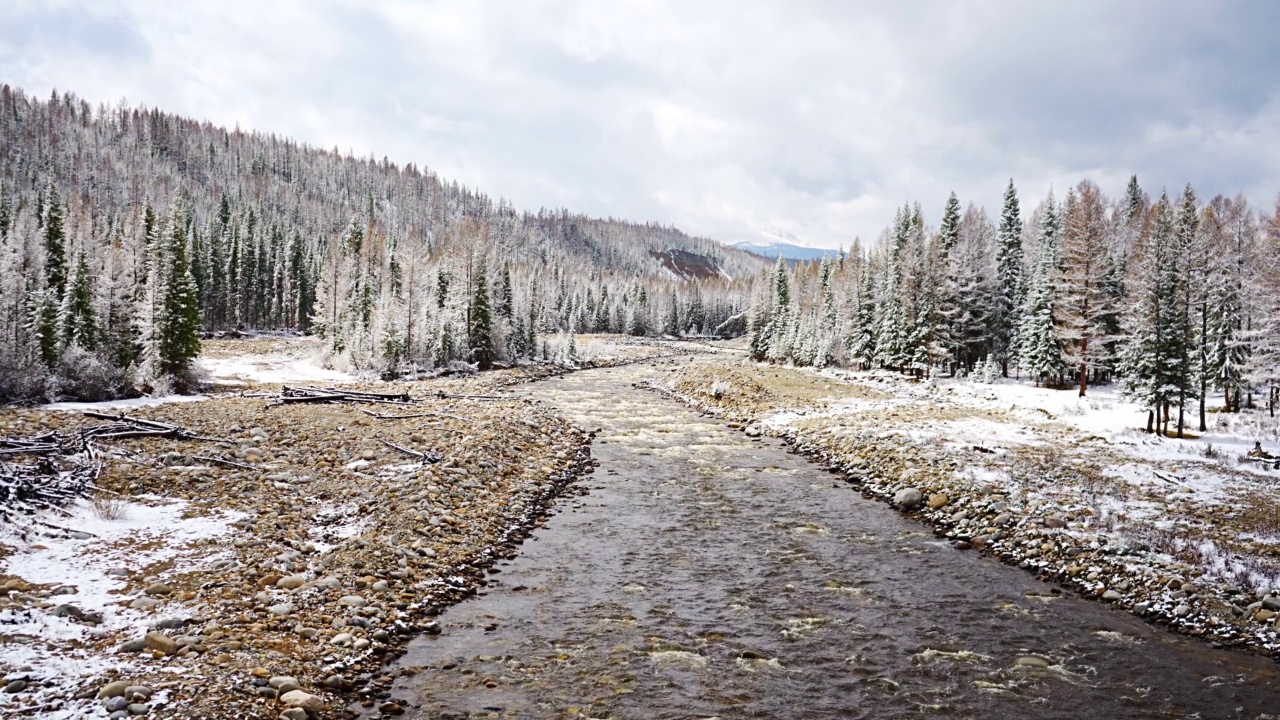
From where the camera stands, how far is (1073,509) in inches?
617

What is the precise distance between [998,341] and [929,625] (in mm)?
50479

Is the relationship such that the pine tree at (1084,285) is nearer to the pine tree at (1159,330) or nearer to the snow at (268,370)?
the pine tree at (1159,330)

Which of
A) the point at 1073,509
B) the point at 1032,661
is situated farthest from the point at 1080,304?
the point at 1032,661

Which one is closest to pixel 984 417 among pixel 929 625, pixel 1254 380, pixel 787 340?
pixel 1254 380

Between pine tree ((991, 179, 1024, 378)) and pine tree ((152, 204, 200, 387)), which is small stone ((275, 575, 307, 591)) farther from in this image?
pine tree ((991, 179, 1024, 378))

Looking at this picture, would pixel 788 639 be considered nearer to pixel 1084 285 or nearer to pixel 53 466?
pixel 53 466

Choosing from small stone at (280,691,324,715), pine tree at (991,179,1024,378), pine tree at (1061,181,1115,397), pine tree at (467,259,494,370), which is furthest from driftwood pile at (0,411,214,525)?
pine tree at (991,179,1024,378)

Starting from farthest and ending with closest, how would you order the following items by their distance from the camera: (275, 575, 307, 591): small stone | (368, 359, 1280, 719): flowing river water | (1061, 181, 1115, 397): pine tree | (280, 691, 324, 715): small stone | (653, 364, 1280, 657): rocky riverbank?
(1061, 181, 1115, 397): pine tree, (653, 364, 1280, 657): rocky riverbank, (275, 575, 307, 591): small stone, (368, 359, 1280, 719): flowing river water, (280, 691, 324, 715): small stone

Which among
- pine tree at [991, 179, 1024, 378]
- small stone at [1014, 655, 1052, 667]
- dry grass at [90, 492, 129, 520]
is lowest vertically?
small stone at [1014, 655, 1052, 667]

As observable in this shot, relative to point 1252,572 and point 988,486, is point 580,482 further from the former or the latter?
point 1252,572

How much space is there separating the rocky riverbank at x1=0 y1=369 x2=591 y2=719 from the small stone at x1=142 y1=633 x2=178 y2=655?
0.10 feet

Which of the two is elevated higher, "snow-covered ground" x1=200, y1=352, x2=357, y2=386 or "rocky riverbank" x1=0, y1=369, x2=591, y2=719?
"snow-covered ground" x1=200, y1=352, x2=357, y2=386

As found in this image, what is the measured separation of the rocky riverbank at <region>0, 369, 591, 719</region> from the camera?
7.16 metres

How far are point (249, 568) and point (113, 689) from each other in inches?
143
